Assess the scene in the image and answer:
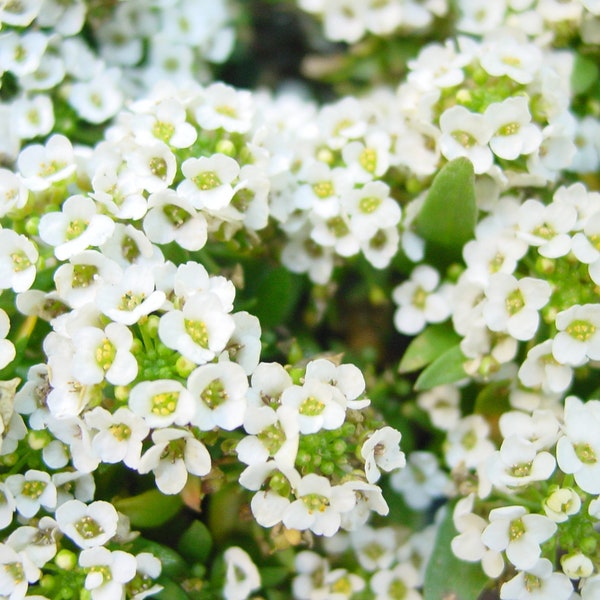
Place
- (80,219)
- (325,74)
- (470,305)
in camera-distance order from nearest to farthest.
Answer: (80,219)
(470,305)
(325,74)

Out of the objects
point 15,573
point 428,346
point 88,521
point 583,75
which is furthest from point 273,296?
point 583,75

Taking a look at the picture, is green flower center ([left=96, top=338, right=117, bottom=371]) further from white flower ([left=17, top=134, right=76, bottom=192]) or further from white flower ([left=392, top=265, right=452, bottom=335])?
white flower ([left=392, top=265, right=452, bottom=335])

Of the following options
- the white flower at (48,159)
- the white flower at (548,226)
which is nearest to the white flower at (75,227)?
the white flower at (48,159)

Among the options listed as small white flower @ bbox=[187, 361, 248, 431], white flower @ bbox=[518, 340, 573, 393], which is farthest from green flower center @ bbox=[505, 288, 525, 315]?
small white flower @ bbox=[187, 361, 248, 431]

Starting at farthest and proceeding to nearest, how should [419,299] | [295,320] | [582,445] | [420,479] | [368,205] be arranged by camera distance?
[295,320] → [420,479] → [419,299] → [368,205] → [582,445]

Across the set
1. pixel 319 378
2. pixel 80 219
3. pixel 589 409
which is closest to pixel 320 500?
pixel 319 378

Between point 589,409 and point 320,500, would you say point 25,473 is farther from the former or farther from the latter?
point 589,409

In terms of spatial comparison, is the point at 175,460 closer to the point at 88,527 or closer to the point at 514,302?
the point at 88,527
